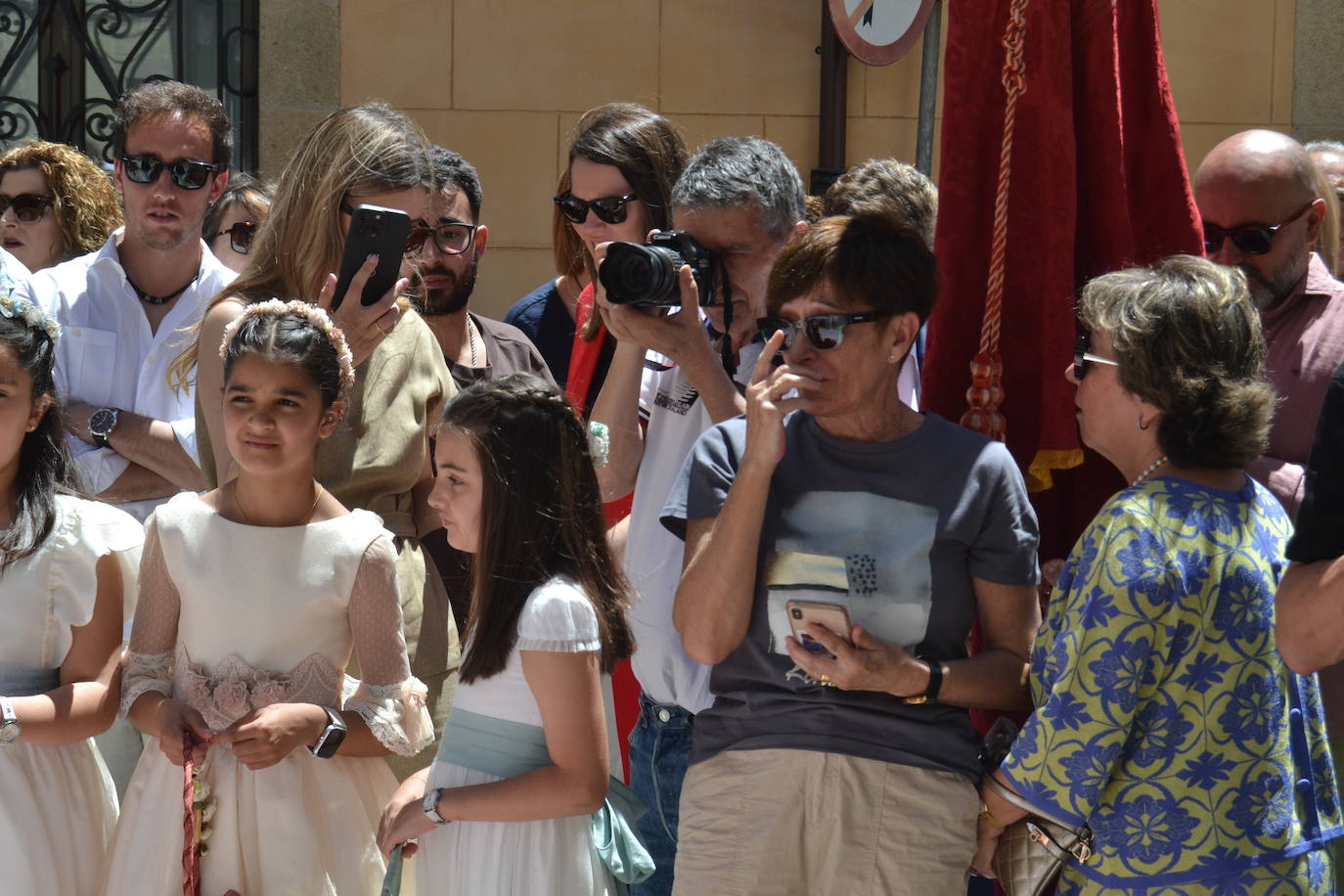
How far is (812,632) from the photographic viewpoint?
221 centimetres

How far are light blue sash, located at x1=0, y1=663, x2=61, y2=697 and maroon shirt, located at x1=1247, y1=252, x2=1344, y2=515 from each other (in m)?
2.23

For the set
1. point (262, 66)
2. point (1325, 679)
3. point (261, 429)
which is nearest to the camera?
point (261, 429)

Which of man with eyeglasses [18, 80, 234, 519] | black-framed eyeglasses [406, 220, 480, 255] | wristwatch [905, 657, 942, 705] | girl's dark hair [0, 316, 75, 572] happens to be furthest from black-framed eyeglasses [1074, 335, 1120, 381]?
Answer: man with eyeglasses [18, 80, 234, 519]

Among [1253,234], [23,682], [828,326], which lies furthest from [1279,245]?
[23,682]

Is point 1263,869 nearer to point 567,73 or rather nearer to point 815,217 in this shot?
point 815,217

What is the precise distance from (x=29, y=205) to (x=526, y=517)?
2.86 metres

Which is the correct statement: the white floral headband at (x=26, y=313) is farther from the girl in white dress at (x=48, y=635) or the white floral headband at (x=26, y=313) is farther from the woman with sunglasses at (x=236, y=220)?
the woman with sunglasses at (x=236, y=220)

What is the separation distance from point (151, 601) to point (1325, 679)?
2.15 metres

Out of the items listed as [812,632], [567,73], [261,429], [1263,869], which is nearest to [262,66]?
[567,73]

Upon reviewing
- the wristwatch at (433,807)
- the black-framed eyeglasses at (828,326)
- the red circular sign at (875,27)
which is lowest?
the wristwatch at (433,807)

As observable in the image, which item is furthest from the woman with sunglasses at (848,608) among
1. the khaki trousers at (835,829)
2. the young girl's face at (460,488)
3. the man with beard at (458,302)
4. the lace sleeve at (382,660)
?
the man with beard at (458,302)

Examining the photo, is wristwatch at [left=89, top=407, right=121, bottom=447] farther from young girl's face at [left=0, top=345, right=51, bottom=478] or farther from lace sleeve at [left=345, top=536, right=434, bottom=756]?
lace sleeve at [left=345, top=536, right=434, bottom=756]

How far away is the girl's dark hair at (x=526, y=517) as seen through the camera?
2.49 metres

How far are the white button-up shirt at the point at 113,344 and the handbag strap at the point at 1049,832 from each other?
7.27 feet
